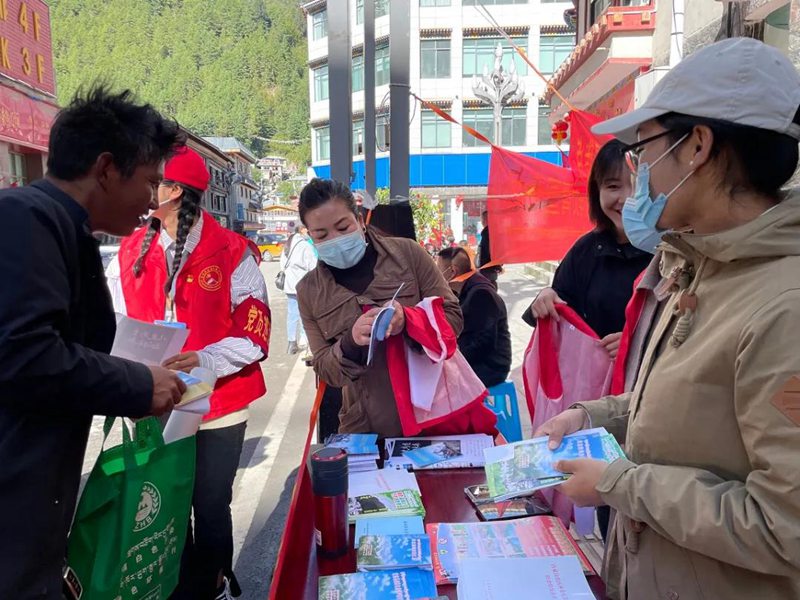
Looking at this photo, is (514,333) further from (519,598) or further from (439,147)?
(439,147)


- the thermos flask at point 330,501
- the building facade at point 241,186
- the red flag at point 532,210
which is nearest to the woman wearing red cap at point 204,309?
the thermos flask at point 330,501

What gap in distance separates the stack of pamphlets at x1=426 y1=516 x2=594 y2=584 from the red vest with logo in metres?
0.97

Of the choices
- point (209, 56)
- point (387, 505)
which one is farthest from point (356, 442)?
point (209, 56)

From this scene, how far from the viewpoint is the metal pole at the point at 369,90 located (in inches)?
183

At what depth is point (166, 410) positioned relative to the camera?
52.1 inches

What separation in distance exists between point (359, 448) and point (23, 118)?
1547 cm

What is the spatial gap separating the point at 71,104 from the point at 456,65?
32.0m

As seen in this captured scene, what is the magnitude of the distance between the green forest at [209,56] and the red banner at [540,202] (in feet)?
301

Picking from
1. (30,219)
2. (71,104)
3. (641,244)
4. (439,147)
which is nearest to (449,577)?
(641,244)

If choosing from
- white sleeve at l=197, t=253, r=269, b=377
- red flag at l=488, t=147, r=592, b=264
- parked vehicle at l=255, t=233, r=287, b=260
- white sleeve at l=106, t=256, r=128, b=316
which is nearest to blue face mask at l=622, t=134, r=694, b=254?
white sleeve at l=197, t=253, r=269, b=377

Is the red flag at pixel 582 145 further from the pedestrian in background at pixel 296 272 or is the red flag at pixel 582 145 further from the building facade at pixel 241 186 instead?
the building facade at pixel 241 186

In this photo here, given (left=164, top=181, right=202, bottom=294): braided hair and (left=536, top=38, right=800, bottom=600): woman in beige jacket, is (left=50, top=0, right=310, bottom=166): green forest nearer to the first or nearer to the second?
(left=164, top=181, right=202, bottom=294): braided hair

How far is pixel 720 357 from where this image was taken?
35.9 inches

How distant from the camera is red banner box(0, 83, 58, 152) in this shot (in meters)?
12.6
